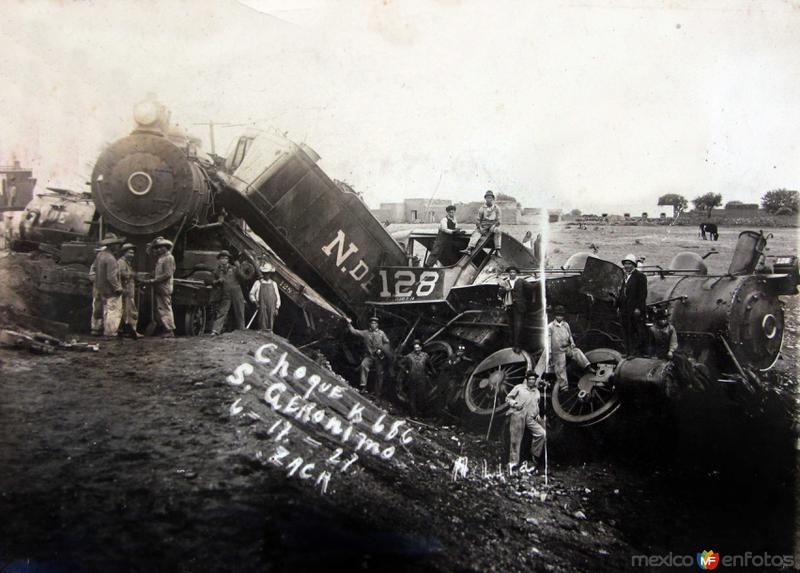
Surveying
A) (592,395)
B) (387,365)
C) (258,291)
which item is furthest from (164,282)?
(592,395)

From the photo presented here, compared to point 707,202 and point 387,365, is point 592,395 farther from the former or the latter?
point 707,202

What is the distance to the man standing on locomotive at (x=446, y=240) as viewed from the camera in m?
9.71

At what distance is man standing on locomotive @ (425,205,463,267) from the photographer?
971cm

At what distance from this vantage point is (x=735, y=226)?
1539 cm

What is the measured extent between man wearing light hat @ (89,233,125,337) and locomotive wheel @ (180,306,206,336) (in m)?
0.89

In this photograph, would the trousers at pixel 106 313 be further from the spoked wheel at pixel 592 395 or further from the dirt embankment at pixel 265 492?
the spoked wheel at pixel 592 395

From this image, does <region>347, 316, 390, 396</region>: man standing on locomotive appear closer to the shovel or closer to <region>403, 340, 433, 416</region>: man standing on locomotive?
<region>403, 340, 433, 416</region>: man standing on locomotive

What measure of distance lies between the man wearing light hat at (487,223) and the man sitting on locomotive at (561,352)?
2245 millimetres

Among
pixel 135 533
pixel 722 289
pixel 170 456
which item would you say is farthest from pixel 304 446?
pixel 722 289

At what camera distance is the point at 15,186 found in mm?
7586

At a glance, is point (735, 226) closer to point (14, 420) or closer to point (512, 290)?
point (512, 290)

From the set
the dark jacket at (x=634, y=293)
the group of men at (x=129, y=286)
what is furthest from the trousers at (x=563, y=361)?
the group of men at (x=129, y=286)

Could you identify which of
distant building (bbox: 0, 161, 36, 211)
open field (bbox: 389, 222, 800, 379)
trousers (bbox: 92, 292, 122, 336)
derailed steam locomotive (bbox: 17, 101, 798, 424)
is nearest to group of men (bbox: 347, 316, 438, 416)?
derailed steam locomotive (bbox: 17, 101, 798, 424)

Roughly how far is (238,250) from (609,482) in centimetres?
559
